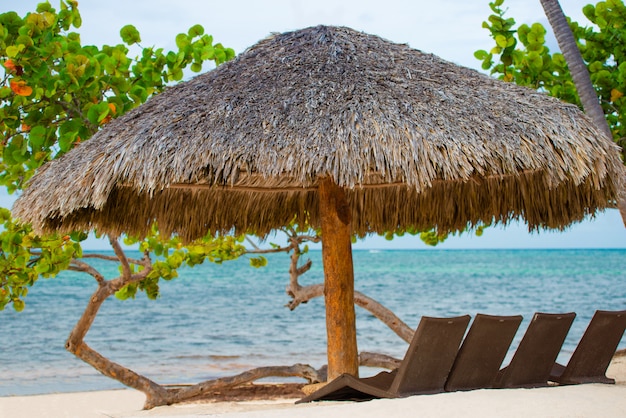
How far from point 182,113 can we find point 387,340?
10226mm

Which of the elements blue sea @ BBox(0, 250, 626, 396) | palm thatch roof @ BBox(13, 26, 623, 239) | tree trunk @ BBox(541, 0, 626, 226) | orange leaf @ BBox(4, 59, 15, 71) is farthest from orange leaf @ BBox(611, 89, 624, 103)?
blue sea @ BBox(0, 250, 626, 396)

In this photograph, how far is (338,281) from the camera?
4.31 metres

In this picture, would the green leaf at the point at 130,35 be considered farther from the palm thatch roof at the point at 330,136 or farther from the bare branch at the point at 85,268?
the bare branch at the point at 85,268

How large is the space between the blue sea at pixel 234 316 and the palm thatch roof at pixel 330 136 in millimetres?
5897

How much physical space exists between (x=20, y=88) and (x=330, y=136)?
2411 millimetres

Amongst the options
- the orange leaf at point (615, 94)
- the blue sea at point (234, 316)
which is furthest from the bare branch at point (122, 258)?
the blue sea at point (234, 316)

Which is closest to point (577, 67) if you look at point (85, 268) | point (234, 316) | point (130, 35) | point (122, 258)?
point (130, 35)

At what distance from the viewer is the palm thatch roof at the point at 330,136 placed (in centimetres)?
357

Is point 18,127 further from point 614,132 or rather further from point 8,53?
point 614,132

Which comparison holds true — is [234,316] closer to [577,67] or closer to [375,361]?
[375,361]

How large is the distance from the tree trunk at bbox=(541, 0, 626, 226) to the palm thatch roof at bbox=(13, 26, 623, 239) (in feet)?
3.49

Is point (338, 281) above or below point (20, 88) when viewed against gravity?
below

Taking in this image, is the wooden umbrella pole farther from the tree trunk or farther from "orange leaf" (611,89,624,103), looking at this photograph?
"orange leaf" (611,89,624,103)

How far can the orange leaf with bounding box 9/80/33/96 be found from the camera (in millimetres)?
4859
